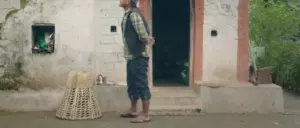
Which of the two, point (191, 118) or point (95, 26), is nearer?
point (191, 118)

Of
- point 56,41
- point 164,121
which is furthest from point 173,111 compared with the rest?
point 56,41

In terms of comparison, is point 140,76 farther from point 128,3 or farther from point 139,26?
point 128,3

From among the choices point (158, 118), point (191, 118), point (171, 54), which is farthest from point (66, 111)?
point (171, 54)

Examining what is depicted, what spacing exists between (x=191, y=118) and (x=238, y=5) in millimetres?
2197

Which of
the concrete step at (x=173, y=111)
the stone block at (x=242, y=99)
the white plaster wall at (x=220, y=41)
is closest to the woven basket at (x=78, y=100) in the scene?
the concrete step at (x=173, y=111)

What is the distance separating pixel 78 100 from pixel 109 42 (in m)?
1.27

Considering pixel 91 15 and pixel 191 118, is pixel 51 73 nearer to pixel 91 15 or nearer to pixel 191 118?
pixel 91 15

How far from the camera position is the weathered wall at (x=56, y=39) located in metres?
6.61

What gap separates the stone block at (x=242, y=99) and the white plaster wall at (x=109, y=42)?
4.70 feet

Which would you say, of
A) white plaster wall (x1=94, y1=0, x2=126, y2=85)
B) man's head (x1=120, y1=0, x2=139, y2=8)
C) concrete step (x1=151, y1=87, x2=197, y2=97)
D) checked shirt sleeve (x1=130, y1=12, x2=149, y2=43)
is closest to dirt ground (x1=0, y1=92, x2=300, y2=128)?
concrete step (x1=151, y1=87, x2=197, y2=97)

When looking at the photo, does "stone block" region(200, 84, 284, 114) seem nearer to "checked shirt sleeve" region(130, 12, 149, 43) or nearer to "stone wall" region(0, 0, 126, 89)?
"checked shirt sleeve" region(130, 12, 149, 43)

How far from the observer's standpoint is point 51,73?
21.9ft

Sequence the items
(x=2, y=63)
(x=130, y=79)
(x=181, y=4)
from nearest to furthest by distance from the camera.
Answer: (x=130, y=79) → (x=2, y=63) → (x=181, y=4)

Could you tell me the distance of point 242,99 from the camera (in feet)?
22.0
